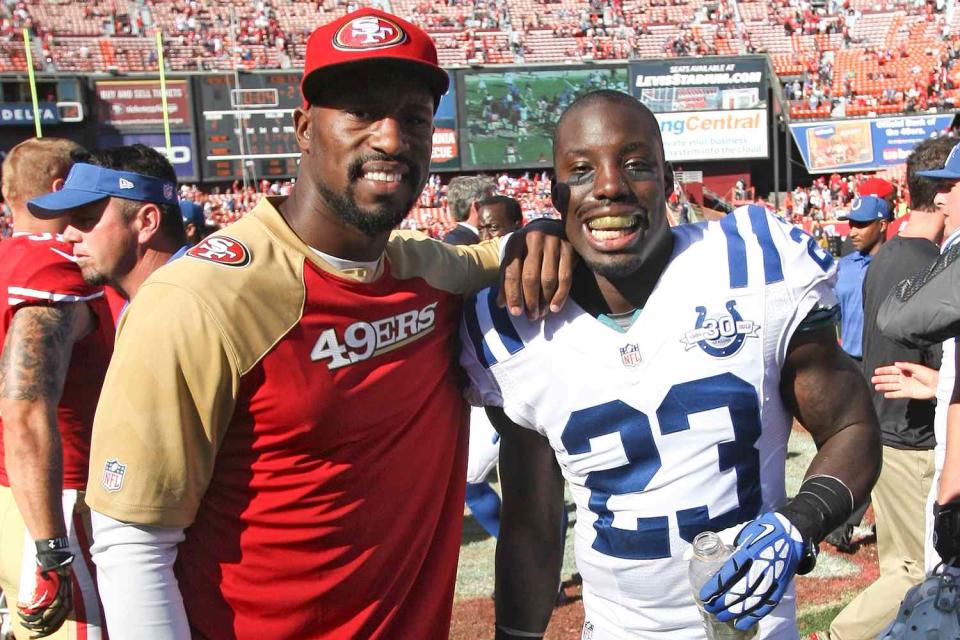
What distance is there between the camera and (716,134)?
2956 cm

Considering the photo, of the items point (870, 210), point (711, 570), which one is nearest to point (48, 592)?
point (711, 570)

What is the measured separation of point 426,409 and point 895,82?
1305 inches

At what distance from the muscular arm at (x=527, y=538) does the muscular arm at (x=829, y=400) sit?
588 millimetres

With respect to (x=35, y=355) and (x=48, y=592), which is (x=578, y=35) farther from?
(x=48, y=592)

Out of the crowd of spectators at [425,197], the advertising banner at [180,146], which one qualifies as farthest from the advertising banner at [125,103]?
the crowd of spectators at [425,197]

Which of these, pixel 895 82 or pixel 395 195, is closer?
pixel 395 195

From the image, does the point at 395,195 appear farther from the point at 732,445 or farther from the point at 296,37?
the point at 296,37

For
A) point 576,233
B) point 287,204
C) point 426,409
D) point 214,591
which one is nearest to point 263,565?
point 214,591

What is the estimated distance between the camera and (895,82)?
31.1 m

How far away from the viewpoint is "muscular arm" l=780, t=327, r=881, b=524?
2.00 metres

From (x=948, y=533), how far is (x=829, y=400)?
87 centimetres

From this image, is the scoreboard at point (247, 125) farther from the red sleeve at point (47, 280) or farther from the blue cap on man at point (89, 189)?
the red sleeve at point (47, 280)

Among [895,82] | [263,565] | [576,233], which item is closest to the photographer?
[263,565]

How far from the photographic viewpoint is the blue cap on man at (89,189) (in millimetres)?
2807
